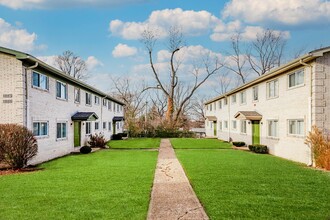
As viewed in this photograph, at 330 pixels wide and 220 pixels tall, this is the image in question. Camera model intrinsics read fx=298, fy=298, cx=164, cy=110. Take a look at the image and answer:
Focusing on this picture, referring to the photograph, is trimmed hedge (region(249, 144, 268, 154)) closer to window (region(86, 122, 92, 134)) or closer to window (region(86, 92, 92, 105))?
window (region(86, 122, 92, 134))

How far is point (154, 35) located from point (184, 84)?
39.8ft

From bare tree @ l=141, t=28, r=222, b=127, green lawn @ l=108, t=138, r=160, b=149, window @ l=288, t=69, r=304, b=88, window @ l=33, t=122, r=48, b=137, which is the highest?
bare tree @ l=141, t=28, r=222, b=127

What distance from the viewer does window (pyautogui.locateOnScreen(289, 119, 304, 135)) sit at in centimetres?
1521

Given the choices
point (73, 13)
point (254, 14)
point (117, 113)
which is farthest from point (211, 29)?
point (117, 113)

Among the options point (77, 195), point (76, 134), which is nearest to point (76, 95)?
point (76, 134)

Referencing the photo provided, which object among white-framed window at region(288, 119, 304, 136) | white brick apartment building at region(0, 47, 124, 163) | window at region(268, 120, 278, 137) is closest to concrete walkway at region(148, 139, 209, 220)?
white brick apartment building at region(0, 47, 124, 163)

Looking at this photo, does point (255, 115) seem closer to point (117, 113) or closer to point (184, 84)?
point (117, 113)

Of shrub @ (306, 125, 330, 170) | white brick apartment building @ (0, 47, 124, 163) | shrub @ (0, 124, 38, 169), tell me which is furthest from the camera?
white brick apartment building @ (0, 47, 124, 163)

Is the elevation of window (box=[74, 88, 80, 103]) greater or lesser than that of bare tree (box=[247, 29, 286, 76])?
lesser

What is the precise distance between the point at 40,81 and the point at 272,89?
556 inches

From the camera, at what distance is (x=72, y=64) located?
186ft

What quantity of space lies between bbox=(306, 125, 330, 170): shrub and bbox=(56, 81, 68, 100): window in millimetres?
14245

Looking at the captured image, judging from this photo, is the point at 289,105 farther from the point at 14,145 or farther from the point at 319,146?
the point at 14,145

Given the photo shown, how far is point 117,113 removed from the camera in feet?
134
